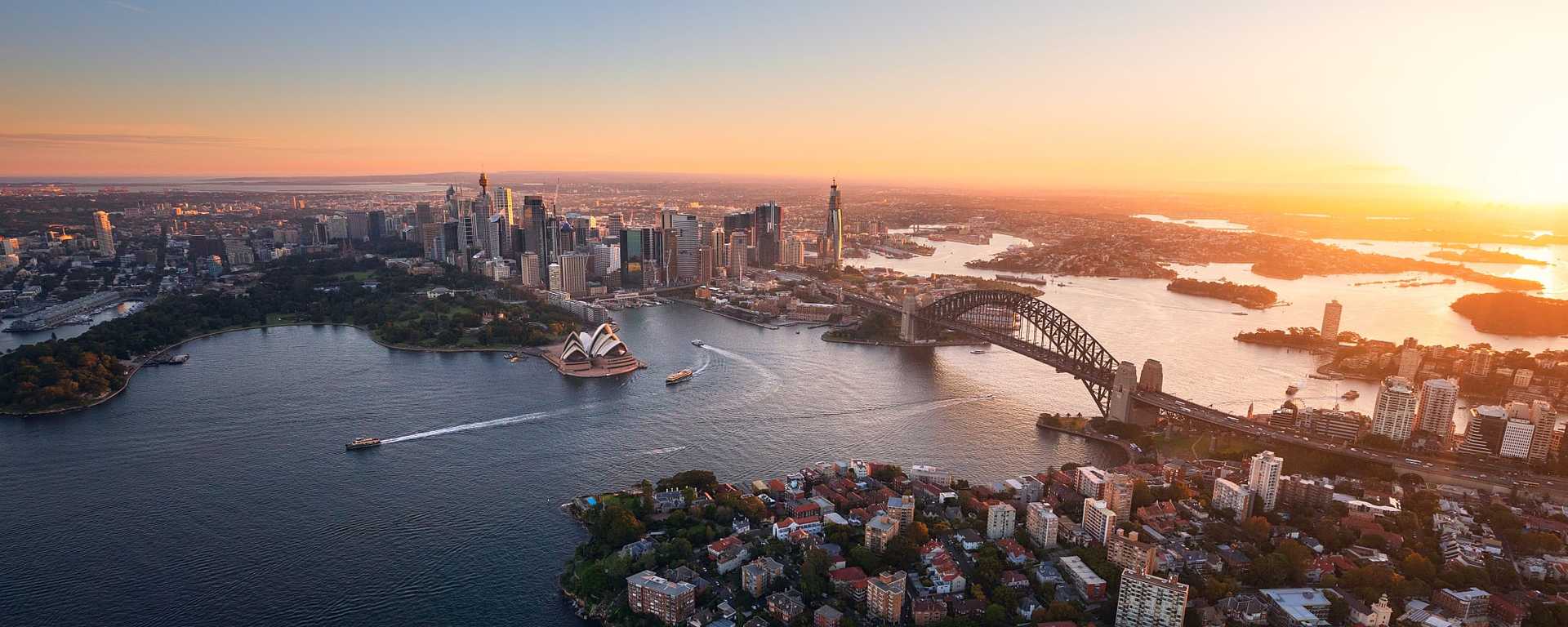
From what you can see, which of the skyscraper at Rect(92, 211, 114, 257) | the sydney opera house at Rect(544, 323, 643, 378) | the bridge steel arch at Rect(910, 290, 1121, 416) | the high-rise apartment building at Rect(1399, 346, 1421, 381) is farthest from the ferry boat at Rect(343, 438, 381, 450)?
the skyscraper at Rect(92, 211, 114, 257)

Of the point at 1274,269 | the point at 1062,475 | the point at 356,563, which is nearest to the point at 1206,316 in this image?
the point at 1274,269

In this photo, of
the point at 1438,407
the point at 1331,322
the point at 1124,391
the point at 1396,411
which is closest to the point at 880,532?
the point at 1124,391

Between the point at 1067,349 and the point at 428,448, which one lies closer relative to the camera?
the point at 428,448

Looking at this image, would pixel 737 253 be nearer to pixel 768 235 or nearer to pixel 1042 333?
pixel 768 235

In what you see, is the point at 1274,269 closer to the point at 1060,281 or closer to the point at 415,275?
the point at 1060,281

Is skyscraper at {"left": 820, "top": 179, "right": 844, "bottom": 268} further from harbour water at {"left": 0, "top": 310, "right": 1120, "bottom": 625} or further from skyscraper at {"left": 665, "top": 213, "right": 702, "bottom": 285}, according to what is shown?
harbour water at {"left": 0, "top": 310, "right": 1120, "bottom": 625}

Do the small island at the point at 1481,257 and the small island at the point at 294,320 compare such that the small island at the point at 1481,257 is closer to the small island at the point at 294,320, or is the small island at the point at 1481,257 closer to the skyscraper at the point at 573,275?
the skyscraper at the point at 573,275
